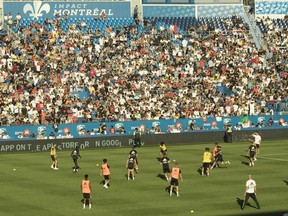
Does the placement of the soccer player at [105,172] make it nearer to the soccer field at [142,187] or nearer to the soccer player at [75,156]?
the soccer field at [142,187]

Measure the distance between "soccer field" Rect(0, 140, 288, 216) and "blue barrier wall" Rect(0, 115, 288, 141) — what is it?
5681mm

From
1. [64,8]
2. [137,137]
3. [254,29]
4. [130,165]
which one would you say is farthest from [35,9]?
[130,165]

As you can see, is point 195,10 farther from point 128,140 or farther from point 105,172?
point 105,172

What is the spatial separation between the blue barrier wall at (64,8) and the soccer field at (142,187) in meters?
22.6

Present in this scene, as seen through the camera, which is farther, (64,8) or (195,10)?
(195,10)

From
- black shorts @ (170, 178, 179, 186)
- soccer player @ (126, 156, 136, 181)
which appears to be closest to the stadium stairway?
soccer player @ (126, 156, 136, 181)

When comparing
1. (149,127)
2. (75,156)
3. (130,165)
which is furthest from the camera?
(149,127)

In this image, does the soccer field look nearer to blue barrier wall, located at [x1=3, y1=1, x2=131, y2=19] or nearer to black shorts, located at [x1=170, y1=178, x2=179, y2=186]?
black shorts, located at [x1=170, y1=178, x2=179, y2=186]

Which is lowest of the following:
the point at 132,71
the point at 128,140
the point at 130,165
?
the point at 130,165

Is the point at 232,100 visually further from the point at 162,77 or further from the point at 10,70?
the point at 10,70

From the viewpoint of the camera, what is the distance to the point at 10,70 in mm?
68625

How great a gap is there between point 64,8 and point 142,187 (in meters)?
41.5

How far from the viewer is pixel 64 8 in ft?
263

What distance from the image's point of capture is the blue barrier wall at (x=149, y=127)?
64.7 metres
